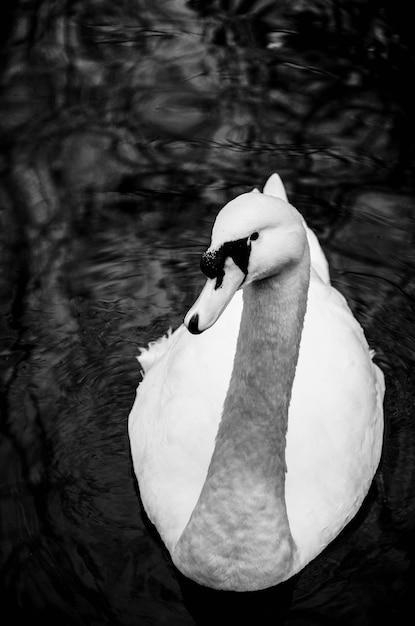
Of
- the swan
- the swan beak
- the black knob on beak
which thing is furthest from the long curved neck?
the black knob on beak

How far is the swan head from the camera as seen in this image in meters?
3.55

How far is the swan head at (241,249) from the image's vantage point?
355cm

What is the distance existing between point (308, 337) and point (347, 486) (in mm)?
769

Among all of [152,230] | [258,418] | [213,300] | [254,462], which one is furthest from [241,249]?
[152,230]

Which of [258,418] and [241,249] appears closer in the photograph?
[241,249]

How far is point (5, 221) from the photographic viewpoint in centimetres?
715

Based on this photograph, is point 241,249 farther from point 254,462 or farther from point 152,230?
point 152,230

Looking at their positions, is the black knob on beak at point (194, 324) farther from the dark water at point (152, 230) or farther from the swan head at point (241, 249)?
the dark water at point (152, 230)

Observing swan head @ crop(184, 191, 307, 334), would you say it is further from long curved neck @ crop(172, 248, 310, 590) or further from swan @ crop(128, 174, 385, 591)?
long curved neck @ crop(172, 248, 310, 590)

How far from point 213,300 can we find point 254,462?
43.1 inches

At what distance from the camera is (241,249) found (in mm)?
3598

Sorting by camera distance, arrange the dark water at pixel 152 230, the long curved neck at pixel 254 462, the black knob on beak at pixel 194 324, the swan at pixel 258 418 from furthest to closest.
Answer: the dark water at pixel 152 230 → the long curved neck at pixel 254 462 → the swan at pixel 258 418 → the black knob on beak at pixel 194 324

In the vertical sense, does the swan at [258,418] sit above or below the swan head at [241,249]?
below

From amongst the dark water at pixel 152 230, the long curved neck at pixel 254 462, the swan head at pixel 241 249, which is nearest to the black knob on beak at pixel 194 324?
the swan head at pixel 241 249
